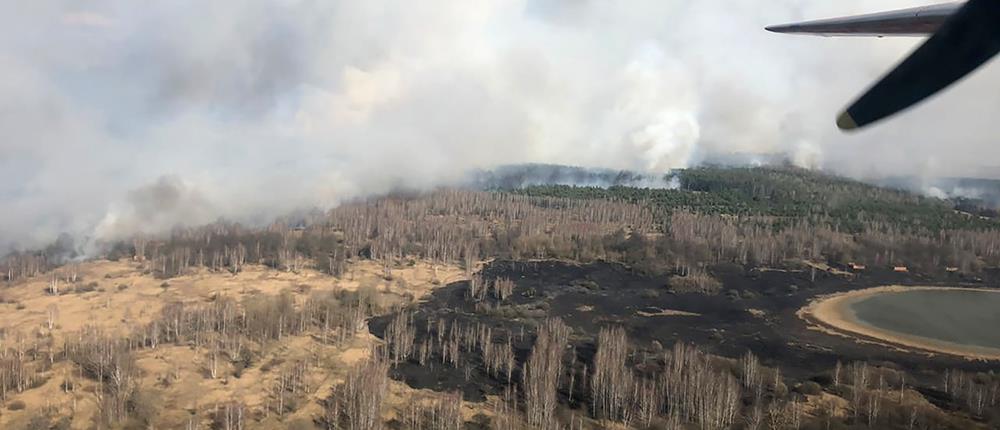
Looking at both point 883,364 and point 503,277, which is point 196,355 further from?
point 883,364

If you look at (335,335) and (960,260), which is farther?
(960,260)

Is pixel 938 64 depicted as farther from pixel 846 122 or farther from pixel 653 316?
pixel 653 316

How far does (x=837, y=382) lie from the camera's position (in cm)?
3147

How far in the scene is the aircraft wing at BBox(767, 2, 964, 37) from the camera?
3881 millimetres

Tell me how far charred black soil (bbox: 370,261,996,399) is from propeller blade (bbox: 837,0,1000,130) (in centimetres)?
2961

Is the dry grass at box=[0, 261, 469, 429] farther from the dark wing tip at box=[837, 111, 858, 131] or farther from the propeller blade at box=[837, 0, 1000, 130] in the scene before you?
the propeller blade at box=[837, 0, 1000, 130]

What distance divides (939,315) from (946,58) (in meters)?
59.0

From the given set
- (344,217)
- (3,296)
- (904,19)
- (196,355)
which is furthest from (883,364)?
(344,217)

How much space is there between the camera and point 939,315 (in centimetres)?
4947

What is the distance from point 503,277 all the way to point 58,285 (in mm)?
41122

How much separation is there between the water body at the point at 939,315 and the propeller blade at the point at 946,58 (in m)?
49.2

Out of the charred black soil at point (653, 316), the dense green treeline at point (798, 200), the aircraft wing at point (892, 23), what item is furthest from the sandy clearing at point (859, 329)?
the aircraft wing at point (892, 23)

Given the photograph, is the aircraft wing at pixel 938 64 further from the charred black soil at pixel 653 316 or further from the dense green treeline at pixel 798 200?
the dense green treeline at pixel 798 200

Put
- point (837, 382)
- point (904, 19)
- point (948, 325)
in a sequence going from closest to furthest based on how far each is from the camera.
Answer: point (904, 19)
point (837, 382)
point (948, 325)
